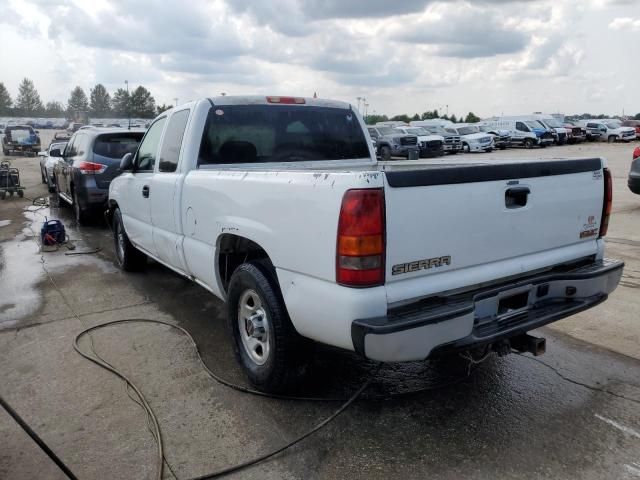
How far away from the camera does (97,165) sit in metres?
9.53

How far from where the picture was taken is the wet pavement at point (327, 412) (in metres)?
2.80

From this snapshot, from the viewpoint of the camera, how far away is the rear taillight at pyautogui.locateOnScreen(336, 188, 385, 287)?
101 inches

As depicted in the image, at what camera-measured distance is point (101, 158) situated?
962cm

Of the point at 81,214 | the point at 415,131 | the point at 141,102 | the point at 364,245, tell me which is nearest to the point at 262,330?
the point at 364,245

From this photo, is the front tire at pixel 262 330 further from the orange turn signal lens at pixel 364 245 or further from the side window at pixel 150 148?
the side window at pixel 150 148

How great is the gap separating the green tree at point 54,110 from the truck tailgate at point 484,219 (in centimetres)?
14088

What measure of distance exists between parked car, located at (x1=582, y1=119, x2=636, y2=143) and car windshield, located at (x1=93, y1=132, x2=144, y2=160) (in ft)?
132

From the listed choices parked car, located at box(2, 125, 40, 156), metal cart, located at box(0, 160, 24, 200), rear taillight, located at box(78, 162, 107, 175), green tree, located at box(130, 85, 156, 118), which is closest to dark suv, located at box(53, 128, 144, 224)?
rear taillight, located at box(78, 162, 107, 175)

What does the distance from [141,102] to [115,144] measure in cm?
11721

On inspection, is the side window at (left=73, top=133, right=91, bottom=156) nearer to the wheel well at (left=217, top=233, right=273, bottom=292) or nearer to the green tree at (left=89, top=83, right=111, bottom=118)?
the wheel well at (left=217, top=233, right=273, bottom=292)

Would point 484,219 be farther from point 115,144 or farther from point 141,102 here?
point 141,102

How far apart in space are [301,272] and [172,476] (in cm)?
124

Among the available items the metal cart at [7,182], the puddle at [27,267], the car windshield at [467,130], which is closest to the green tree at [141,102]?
the car windshield at [467,130]

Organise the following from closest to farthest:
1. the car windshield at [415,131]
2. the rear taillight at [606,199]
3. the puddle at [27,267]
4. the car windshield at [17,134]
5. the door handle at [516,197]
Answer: the door handle at [516,197] → the rear taillight at [606,199] → the puddle at [27,267] → the car windshield at [415,131] → the car windshield at [17,134]
